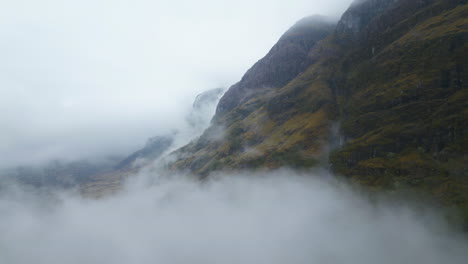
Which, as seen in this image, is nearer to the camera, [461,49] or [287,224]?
[461,49]

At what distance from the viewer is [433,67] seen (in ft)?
509

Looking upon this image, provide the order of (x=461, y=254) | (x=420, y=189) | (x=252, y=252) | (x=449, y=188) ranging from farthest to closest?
(x=252, y=252) < (x=420, y=189) < (x=449, y=188) < (x=461, y=254)

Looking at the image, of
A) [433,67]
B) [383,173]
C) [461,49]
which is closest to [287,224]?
[383,173]

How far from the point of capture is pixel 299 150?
640 feet

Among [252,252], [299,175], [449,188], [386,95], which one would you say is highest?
[386,95]

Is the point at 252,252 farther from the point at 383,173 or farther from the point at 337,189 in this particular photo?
the point at 383,173

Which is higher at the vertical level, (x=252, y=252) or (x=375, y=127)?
(x=375, y=127)

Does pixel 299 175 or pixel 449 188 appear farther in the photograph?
pixel 299 175

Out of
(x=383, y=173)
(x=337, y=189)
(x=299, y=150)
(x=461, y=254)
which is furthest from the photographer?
(x=299, y=150)

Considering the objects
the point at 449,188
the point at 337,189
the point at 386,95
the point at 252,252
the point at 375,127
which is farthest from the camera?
the point at 252,252

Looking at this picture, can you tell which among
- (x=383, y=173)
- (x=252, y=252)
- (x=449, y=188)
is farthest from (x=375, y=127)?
(x=252, y=252)

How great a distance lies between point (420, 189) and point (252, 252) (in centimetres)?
11682

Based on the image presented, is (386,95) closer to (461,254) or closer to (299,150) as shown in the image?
(299,150)

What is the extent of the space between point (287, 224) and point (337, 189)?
42.5m
